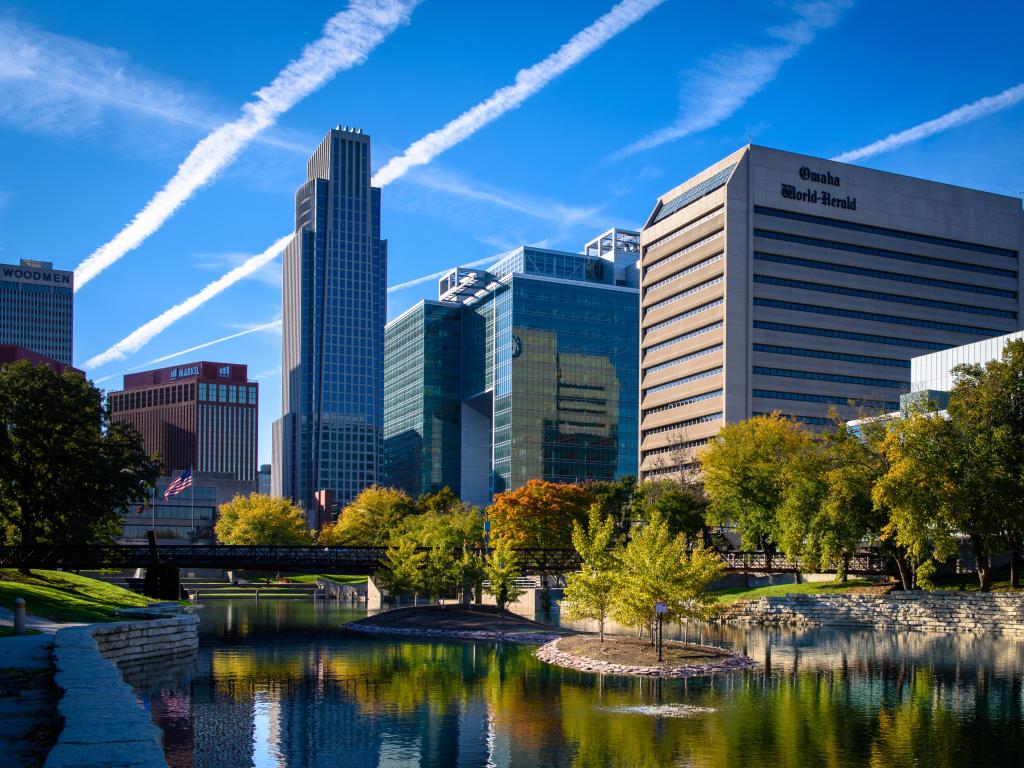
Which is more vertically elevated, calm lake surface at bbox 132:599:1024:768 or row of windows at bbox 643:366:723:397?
row of windows at bbox 643:366:723:397

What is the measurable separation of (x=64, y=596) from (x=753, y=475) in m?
71.9

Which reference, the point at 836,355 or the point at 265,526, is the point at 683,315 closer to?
the point at 836,355

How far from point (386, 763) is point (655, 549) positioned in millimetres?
28284

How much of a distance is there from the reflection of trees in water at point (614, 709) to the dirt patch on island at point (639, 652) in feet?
9.09

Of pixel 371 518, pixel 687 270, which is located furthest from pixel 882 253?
pixel 371 518

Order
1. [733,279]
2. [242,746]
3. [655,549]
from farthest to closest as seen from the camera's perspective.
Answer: [733,279]
[655,549]
[242,746]

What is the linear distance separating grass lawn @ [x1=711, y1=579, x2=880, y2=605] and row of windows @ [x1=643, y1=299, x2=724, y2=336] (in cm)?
7187

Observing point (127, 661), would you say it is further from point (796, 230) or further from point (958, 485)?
point (796, 230)

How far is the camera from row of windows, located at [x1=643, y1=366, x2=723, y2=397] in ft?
554

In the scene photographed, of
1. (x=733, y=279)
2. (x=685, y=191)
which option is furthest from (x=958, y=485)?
(x=685, y=191)

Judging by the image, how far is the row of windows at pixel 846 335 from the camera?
6654 inches

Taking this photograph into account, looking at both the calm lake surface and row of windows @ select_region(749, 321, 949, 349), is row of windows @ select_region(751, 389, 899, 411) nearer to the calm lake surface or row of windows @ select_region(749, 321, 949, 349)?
row of windows @ select_region(749, 321, 949, 349)

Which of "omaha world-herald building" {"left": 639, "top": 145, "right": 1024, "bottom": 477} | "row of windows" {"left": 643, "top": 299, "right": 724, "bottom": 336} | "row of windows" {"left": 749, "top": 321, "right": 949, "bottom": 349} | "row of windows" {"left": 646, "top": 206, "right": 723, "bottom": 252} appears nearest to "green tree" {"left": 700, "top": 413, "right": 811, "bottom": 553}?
"omaha world-herald building" {"left": 639, "top": 145, "right": 1024, "bottom": 477}

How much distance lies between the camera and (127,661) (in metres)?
51.2
